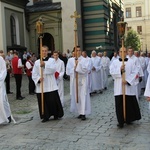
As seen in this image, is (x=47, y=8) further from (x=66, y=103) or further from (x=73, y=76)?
(x=73, y=76)

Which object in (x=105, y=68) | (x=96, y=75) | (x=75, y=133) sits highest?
(x=105, y=68)

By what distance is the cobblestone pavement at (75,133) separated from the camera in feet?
20.3

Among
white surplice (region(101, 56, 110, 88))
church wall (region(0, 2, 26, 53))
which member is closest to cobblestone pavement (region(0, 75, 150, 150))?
white surplice (region(101, 56, 110, 88))

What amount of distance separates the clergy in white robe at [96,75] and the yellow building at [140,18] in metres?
52.9

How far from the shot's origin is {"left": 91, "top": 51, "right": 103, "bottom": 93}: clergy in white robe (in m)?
14.5

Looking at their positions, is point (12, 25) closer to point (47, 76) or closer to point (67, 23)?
point (67, 23)

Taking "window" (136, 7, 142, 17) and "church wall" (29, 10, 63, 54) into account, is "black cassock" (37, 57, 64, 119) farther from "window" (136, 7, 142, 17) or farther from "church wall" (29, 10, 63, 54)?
"window" (136, 7, 142, 17)

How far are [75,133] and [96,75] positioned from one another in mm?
8037

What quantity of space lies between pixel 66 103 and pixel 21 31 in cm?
1396

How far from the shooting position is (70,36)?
76.3 feet

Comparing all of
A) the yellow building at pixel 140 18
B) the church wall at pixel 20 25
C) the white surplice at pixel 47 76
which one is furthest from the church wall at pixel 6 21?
the yellow building at pixel 140 18

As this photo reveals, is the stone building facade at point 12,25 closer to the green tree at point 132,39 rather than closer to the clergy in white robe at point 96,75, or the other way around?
the clergy in white robe at point 96,75

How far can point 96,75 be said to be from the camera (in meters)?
15.0

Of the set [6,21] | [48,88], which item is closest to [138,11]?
[6,21]
